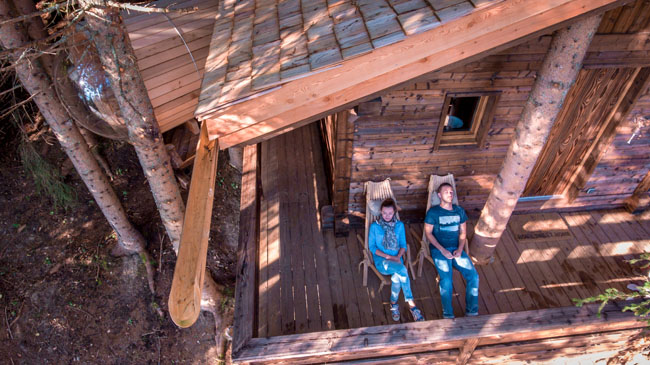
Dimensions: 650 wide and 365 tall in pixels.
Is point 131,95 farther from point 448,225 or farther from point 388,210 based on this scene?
point 448,225

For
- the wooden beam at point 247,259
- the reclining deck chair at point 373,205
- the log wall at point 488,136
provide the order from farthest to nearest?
the reclining deck chair at point 373,205
the log wall at point 488,136
the wooden beam at point 247,259

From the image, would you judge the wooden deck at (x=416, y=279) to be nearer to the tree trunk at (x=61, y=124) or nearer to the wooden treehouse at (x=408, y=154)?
the wooden treehouse at (x=408, y=154)

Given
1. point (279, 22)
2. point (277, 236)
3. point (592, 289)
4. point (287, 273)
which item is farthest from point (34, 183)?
point (592, 289)

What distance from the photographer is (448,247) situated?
4828 mm

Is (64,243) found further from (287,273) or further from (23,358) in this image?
(287,273)

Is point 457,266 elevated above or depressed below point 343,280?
below

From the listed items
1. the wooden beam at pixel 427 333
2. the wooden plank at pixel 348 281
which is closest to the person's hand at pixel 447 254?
the wooden beam at pixel 427 333

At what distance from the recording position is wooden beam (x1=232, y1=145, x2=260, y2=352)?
3.91 metres

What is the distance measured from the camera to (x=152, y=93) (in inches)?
209

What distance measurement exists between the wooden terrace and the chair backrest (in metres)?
0.73

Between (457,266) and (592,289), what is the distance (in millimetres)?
2027

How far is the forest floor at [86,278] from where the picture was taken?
6.78 meters

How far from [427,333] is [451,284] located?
39.3 inches

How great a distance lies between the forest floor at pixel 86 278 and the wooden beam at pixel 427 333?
3.84 meters
